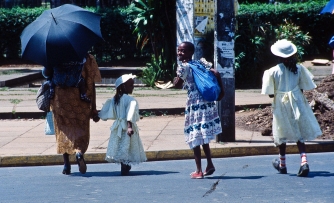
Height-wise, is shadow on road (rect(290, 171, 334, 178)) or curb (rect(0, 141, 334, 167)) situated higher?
shadow on road (rect(290, 171, 334, 178))

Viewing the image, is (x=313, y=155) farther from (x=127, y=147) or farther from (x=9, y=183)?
(x=9, y=183)

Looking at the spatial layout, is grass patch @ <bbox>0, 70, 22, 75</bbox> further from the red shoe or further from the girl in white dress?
the red shoe

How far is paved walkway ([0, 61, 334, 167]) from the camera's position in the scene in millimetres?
9751

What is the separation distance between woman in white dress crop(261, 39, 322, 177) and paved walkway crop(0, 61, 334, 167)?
1695 millimetres

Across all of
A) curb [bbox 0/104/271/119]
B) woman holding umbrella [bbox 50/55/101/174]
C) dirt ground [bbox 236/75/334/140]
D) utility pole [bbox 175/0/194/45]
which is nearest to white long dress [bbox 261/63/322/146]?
woman holding umbrella [bbox 50/55/101/174]

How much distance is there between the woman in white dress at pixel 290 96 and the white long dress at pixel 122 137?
1549 millimetres

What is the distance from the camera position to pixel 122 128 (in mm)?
8336

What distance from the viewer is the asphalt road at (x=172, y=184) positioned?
7.29 m

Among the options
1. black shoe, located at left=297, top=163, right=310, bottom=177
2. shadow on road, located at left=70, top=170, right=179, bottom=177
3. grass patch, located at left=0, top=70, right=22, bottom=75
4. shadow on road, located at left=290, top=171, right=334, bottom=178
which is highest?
black shoe, located at left=297, top=163, right=310, bottom=177

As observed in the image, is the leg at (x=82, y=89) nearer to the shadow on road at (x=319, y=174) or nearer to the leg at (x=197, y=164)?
the leg at (x=197, y=164)

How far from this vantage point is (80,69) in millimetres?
8398

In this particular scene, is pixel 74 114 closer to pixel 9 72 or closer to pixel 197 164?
pixel 197 164

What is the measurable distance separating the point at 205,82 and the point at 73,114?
162 centimetres

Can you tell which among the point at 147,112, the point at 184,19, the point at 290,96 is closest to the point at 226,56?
the point at 290,96
